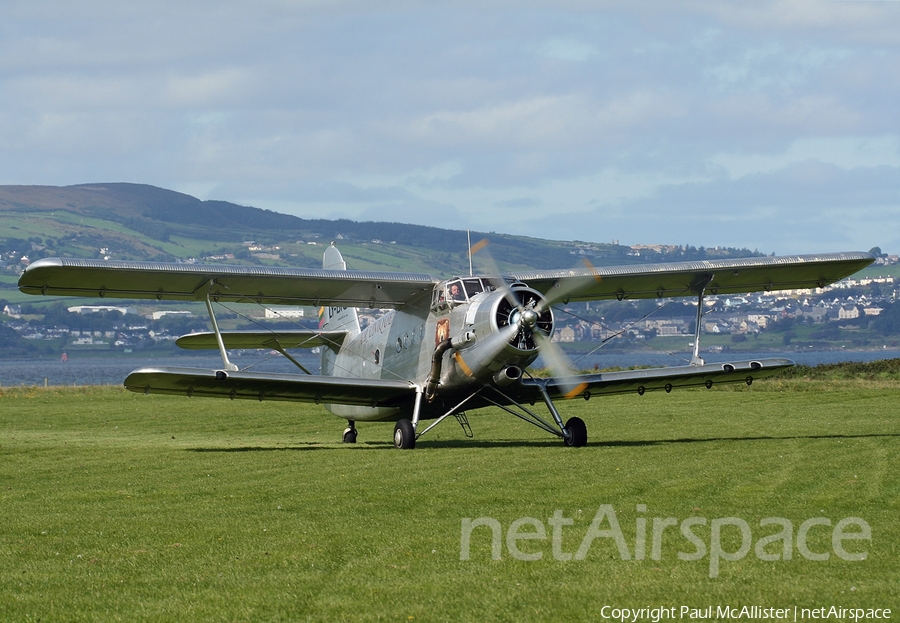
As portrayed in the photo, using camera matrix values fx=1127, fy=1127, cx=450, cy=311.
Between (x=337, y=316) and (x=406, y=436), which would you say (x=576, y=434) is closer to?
(x=406, y=436)

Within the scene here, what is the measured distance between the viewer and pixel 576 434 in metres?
20.6

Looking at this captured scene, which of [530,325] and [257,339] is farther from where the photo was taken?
[257,339]

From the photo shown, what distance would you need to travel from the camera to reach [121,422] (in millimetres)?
30969

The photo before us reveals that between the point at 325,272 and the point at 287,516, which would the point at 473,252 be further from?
the point at 287,516

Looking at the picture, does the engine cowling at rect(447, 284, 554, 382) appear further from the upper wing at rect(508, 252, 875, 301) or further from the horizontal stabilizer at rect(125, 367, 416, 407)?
the horizontal stabilizer at rect(125, 367, 416, 407)

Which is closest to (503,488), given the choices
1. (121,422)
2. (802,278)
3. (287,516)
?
(287,516)

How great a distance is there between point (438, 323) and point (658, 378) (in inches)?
185

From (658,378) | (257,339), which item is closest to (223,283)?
(257,339)

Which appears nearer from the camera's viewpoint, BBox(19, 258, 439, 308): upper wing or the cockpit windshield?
BBox(19, 258, 439, 308): upper wing

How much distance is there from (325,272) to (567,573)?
14504mm

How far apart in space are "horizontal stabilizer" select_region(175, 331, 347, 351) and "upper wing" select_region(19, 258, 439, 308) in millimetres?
1642

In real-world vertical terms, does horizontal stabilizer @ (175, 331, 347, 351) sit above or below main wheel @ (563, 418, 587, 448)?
above

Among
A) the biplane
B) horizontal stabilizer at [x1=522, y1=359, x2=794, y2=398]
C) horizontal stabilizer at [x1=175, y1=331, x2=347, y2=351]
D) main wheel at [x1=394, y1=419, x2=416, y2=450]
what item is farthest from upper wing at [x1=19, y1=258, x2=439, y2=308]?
horizontal stabilizer at [x1=522, y1=359, x2=794, y2=398]

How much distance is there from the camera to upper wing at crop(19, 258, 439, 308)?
2048 centimetres
